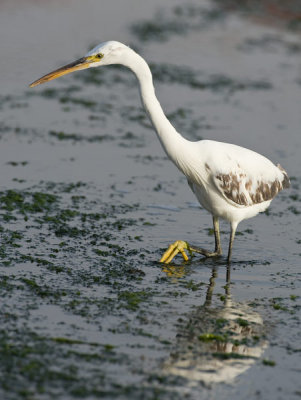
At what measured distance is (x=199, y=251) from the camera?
30.1 feet

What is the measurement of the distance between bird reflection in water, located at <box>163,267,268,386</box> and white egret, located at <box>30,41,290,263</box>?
1.06 m

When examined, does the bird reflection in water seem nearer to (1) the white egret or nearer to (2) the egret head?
(1) the white egret

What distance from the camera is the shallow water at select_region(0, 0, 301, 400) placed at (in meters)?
6.46

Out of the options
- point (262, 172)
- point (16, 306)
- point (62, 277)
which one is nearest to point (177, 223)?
point (262, 172)

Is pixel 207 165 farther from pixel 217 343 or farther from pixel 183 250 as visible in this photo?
pixel 217 343

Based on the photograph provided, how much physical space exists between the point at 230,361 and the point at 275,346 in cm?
55

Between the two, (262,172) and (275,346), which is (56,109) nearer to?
(262,172)

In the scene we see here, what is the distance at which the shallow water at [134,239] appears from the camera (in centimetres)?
646

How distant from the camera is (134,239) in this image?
9.61 meters

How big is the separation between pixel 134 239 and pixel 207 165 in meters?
1.45

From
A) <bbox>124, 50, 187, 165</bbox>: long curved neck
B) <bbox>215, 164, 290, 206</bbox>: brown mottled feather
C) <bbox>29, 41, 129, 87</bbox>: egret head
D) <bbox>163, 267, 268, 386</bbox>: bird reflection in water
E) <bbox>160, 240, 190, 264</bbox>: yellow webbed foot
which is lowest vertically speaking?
<bbox>163, 267, 268, 386</bbox>: bird reflection in water

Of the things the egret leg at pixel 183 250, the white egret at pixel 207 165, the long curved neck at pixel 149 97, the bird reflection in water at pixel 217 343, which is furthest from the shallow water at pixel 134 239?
the long curved neck at pixel 149 97

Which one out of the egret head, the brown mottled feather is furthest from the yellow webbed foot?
the egret head

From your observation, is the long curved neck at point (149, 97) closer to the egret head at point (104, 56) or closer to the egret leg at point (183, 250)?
the egret head at point (104, 56)
